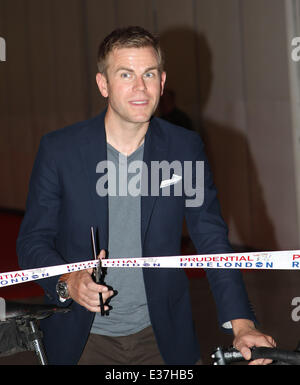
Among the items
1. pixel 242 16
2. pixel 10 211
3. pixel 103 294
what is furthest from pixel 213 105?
pixel 103 294

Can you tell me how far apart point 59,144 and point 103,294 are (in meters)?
0.78

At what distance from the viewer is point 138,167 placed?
9.21ft

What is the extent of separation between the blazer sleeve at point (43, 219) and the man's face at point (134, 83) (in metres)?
0.36

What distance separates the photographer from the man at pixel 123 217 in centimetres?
263

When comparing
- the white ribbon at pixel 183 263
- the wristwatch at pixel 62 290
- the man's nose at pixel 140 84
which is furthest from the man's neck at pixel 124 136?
the wristwatch at pixel 62 290

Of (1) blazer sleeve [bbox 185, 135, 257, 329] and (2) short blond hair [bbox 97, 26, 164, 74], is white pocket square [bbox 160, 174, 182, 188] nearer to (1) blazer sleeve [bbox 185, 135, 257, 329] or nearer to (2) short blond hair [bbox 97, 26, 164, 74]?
(1) blazer sleeve [bbox 185, 135, 257, 329]

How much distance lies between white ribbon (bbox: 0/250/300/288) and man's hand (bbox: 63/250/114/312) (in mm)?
141

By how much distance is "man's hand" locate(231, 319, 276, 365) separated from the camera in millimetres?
2023

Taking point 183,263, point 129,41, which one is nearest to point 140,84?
point 129,41

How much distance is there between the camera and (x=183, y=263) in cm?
279

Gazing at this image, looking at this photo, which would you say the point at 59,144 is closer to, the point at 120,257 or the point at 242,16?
the point at 120,257

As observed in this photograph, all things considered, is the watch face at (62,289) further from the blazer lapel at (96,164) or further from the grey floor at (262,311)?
the grey floor at (262,311)

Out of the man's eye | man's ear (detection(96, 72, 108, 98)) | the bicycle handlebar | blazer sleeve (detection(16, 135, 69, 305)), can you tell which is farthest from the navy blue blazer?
the bicycle handlebar

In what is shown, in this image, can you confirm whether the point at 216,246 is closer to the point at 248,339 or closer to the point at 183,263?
the point at 183,263
